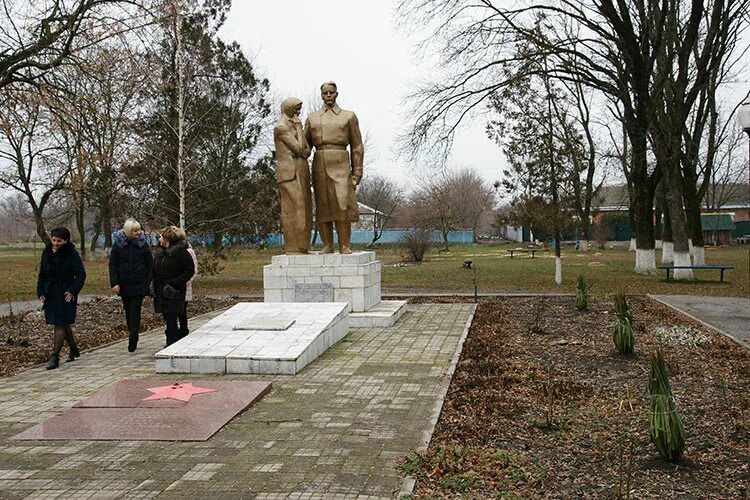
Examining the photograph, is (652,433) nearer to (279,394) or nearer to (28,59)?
(279,394)

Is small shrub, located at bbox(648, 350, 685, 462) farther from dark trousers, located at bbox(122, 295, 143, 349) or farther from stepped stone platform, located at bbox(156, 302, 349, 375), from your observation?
dark trousers, located at bbox(122, 295, 143, 349)

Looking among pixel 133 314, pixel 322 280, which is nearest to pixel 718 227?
pixel 322 280

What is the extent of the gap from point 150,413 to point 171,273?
3015mm

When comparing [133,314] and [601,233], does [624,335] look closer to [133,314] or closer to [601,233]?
[133,314]

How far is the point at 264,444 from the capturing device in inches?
197

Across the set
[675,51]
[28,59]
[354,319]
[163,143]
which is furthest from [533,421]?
[675,51]

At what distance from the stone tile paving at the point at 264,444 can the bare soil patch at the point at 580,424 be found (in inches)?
12.0

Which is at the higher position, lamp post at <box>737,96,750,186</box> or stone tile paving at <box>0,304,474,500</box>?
lamp post at <box>737,96,750,186</box>

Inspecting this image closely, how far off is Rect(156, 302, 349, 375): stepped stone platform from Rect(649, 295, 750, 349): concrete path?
5.50m

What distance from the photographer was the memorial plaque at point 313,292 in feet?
38.1

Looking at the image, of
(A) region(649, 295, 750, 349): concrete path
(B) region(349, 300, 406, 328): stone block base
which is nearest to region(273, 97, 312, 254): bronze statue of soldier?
(B) region(349, 300, 406, 328): stone block base

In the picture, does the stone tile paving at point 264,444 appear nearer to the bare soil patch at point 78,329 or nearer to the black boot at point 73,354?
the black boot at point 73,354

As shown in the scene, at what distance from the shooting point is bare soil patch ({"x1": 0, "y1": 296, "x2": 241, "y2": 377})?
890cm

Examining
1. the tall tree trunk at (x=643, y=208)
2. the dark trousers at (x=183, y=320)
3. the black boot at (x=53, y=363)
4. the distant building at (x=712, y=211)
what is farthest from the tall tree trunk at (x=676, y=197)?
the distant building at (x=712, y=211)
